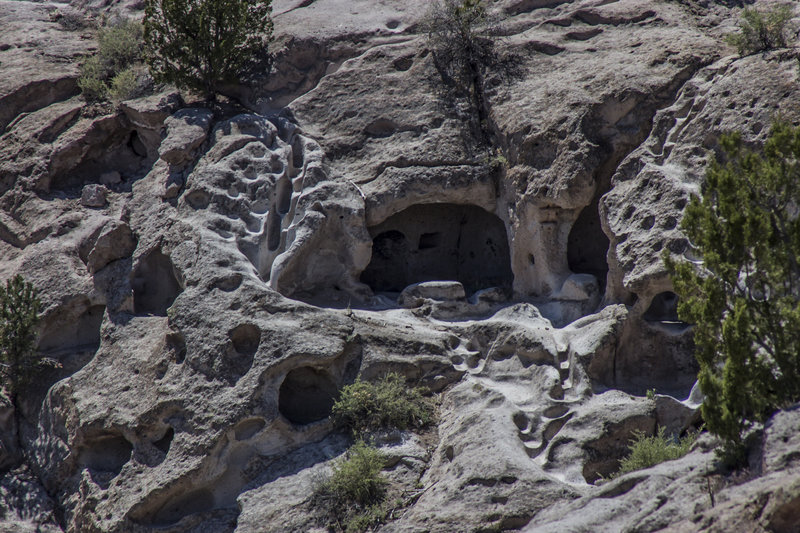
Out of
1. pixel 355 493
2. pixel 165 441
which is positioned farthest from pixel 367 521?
pixel 165 441

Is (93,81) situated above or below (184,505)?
above

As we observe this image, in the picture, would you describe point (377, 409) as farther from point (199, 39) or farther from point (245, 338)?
point (199, 39)

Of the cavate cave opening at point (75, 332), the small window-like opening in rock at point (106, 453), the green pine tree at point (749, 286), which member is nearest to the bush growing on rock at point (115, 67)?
the cavate cave opening at point (75, 332)

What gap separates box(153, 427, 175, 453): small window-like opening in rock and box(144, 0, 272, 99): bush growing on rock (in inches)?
261

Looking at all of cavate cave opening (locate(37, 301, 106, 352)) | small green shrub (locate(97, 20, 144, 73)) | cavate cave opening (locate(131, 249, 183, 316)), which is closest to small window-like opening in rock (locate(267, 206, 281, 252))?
cavate cave opening (locate(131, 249, 183, 316))

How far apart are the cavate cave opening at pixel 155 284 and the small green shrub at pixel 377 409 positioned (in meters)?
3.60

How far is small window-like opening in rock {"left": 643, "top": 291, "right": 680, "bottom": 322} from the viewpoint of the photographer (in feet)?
32.7

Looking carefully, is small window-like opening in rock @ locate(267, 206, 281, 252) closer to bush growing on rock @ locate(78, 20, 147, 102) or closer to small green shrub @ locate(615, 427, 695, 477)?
bush growing on rock @ locate(78, 20, 147, 102)

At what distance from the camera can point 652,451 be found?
24.9 feet

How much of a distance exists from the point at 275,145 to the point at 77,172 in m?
3.75

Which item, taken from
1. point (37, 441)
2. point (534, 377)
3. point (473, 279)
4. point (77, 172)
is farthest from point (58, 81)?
point (534, 377)

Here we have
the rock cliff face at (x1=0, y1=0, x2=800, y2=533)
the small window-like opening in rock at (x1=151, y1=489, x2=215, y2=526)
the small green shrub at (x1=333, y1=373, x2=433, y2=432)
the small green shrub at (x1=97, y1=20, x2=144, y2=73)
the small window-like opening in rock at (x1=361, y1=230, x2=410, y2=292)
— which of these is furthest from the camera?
the small green shrub at (x1=97, y1=20, x2=144, y2=73)

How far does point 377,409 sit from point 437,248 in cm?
464

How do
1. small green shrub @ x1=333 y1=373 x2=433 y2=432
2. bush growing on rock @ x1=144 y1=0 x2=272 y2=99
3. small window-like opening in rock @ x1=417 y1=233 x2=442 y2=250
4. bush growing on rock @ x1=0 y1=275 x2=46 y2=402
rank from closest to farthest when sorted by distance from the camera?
small green shrub @ x1=333 y1=373 x2=433 y2=432 → bush growing on rock @ x1=0 y1=275 x2=46 y2=402 → small window-like opening in rock @ x1=417 y1=233 x2=442 y2=250 → bush growing on rock @ x1=144 y1=0 x2=272 y2=99
